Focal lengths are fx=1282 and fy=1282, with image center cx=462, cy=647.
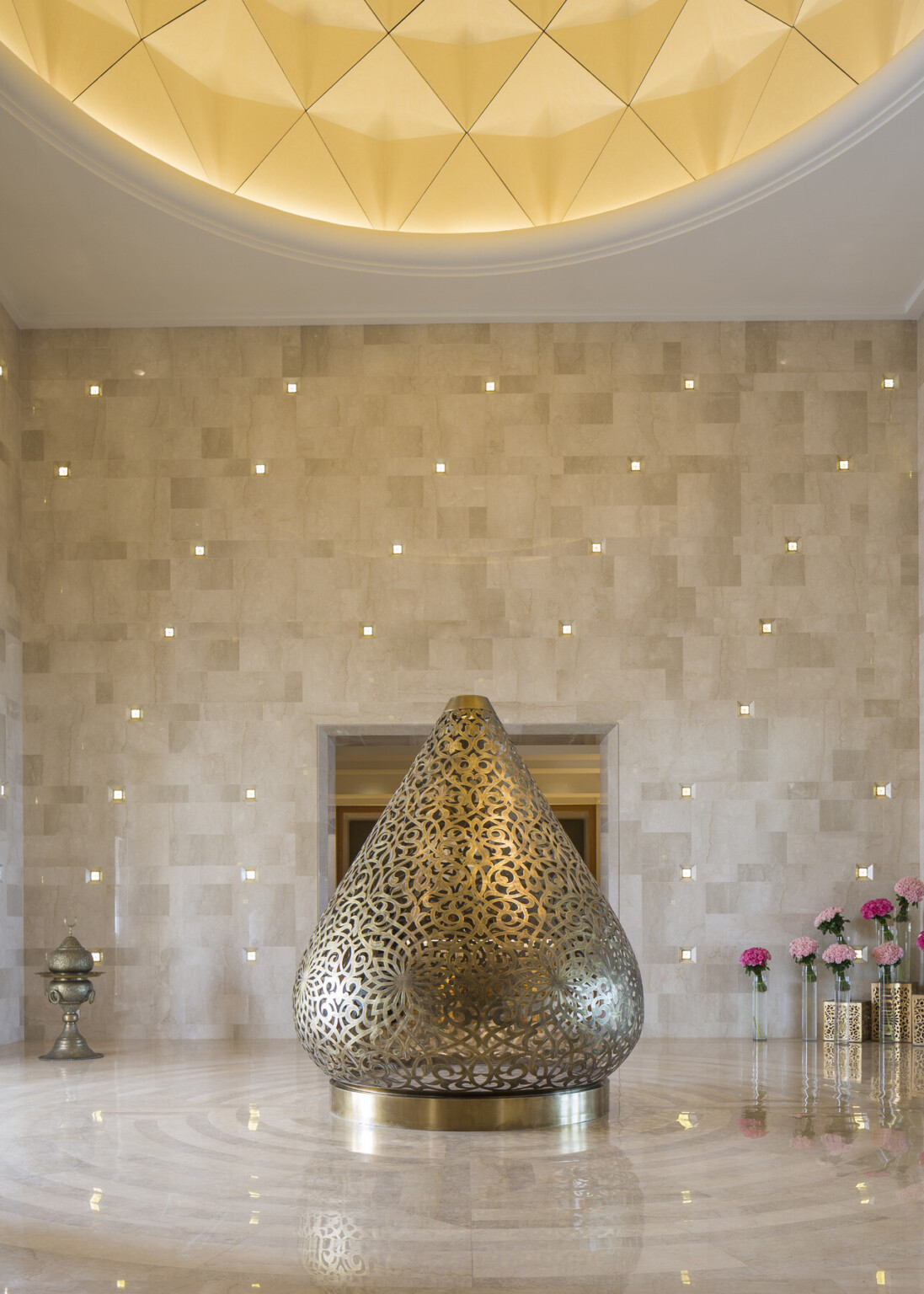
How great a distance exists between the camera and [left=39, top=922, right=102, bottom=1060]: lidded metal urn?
9.45 m

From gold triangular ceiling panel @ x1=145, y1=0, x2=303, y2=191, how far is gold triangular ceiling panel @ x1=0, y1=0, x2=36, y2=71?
128 cm

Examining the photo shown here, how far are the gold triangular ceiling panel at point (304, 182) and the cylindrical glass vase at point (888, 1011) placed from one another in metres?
7.58

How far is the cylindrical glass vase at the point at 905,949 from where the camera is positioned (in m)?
10.8

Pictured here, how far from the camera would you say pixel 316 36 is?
10.5 metres

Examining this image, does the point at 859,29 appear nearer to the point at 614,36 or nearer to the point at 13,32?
the point at 614,36

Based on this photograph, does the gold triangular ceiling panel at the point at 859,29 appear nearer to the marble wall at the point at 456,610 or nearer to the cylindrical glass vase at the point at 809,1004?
the marble wall at the point at 456,610

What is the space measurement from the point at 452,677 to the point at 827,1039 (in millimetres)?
4290

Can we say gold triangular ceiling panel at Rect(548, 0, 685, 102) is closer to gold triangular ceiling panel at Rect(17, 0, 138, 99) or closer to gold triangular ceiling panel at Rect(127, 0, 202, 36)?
gold triangular ceiling panel at Rect(127, 0, 202, 36)

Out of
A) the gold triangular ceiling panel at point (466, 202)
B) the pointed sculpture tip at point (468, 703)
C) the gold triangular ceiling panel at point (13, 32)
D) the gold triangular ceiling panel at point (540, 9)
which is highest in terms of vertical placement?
the gold triangular ceiling panel at point (540, 9)

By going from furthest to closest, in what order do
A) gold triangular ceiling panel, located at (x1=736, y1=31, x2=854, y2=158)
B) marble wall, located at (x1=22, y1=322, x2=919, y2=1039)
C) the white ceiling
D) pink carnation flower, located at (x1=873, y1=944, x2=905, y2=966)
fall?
marble wall, located at (x1=22, y1=322, x2=919, y2=1039) → pink carnation flower, located at (x1=873, y1=944, x2=905, y2=966) → gold triangular ceiling panel, located at (x1=736, y1=31, x2=854, y2=158) → the white ceiling

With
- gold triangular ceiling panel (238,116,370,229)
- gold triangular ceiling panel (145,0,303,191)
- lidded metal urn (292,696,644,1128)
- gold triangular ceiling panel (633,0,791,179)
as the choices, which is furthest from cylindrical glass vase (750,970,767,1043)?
gold triangular ceiling panel (145,0,303,191)

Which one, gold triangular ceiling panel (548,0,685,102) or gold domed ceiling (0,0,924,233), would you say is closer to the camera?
gold domed ceiling (0,0,924,233)

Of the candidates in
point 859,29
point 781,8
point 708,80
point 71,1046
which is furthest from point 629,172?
point 71,1046

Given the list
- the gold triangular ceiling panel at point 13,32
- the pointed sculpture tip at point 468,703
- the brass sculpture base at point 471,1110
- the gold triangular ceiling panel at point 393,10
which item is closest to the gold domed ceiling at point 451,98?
the gold triangular ceiling panel at point 393,10
